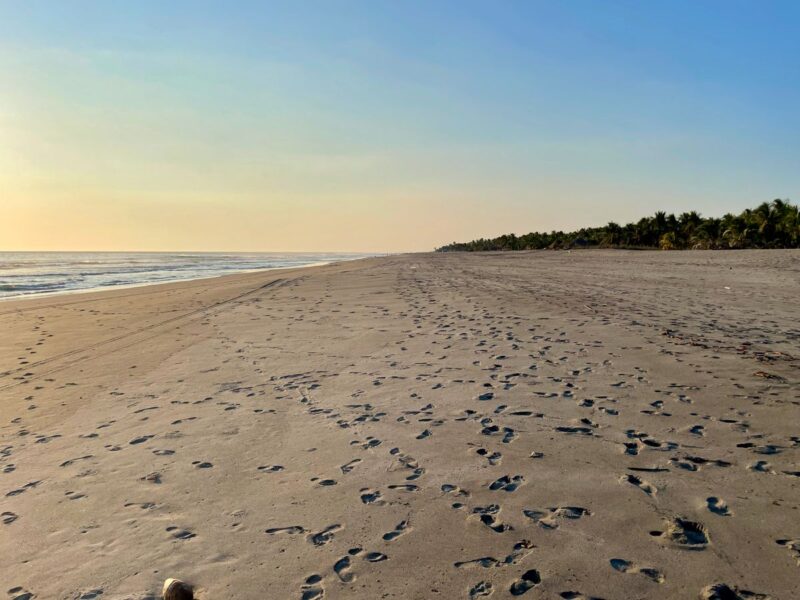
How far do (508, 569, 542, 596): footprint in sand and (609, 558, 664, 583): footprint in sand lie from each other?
0.53 metres

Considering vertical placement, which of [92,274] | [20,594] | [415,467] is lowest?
[20,594]

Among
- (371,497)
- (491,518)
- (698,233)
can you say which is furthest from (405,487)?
(698,233)

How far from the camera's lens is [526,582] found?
336 cm

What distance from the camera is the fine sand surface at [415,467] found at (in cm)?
355

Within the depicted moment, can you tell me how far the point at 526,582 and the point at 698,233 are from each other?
8207 cm

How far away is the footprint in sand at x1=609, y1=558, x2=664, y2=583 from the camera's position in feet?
11.0

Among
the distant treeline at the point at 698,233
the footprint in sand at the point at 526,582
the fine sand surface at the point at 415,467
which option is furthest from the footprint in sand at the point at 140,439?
the distant treeline at the point at 698,233

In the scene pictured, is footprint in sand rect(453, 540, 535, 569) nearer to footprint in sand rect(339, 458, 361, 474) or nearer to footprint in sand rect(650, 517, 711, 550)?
footprint in sand rect(650, 517, 711, 550)

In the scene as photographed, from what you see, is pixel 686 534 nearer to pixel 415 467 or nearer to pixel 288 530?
pixel 415 467

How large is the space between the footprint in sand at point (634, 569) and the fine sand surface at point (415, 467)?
0.01 meters

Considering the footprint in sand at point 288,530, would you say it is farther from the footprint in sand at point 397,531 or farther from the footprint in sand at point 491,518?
the footprint in sand at point 491,518

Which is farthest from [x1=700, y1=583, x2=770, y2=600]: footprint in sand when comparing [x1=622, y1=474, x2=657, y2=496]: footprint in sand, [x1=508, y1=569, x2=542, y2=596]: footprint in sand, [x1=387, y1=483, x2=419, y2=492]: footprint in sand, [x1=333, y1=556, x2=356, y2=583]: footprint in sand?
[x1=387, y1=483, x2=419, y2=492]: footprint in sand

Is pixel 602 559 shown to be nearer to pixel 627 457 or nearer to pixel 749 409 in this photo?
pixel 627 457

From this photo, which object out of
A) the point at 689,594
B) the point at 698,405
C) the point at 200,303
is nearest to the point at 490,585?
the point at 689,594
